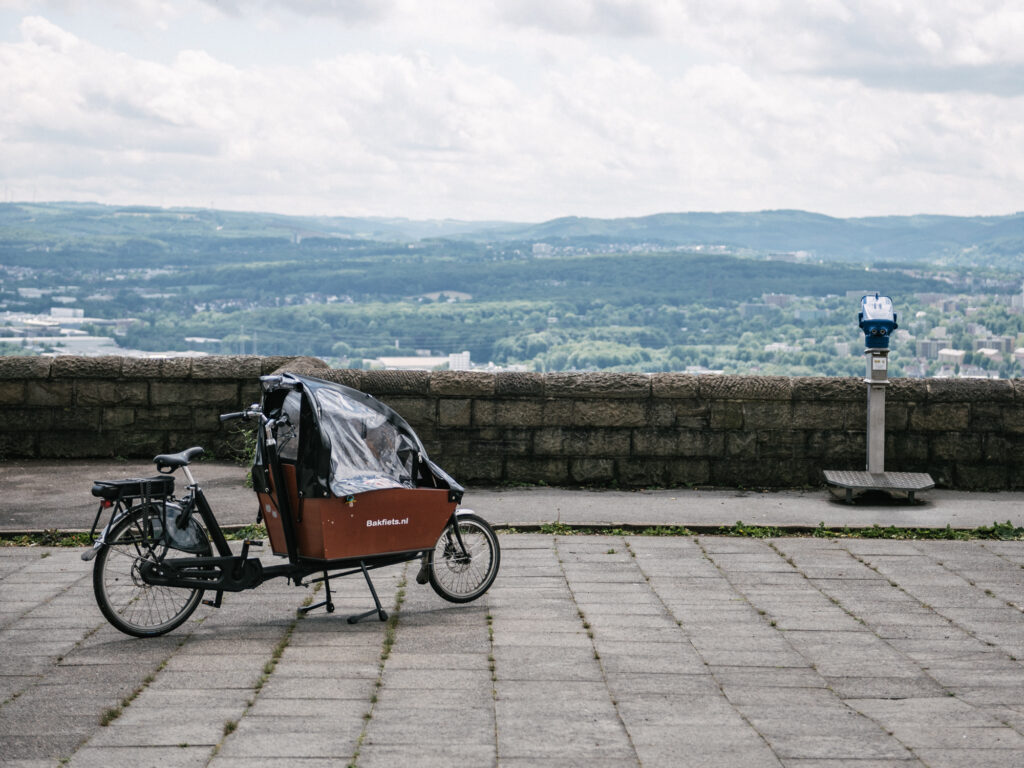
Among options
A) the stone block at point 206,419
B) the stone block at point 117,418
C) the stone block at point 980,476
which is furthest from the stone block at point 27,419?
the stone block at point 980,476

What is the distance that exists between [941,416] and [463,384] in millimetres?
4530

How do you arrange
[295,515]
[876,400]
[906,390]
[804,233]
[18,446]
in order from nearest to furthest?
[295,515] → [876,400] → [906,390] → [18,446] → [804,233]

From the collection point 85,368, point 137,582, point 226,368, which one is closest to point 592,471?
point 226,368

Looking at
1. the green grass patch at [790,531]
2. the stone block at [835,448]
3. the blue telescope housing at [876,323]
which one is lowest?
the green grass patch at [790,531]

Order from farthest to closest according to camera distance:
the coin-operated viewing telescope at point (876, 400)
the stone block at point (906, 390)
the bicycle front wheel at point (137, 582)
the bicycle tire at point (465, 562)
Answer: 1. the stone block at point (906, 390)
2. the coin-operated viewing telescope at point (876, 400)
3. the bicycle tire at point (465, 562)
4. the bicycle front wheel at point (137, 582)

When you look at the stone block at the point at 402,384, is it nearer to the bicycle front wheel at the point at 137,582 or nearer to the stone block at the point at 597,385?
the stone block at the point at 597,385

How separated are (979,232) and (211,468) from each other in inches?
2896

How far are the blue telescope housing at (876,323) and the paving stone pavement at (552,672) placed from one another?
2.96m

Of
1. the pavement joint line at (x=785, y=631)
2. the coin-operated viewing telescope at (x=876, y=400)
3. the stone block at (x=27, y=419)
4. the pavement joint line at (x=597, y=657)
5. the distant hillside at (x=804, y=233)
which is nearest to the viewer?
Answer: the pavement joint line at (x=597, y=657)

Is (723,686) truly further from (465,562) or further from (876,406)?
(876,406)

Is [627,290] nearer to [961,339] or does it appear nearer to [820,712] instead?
[961,339]

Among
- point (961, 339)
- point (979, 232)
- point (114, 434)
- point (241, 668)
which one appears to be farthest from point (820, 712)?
point (979, 232)

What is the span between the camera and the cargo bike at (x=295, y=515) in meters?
5.93

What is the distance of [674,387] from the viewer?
35.8 feet
